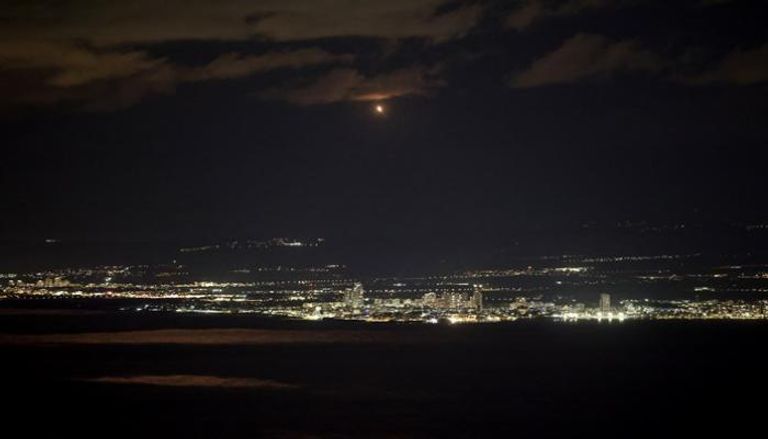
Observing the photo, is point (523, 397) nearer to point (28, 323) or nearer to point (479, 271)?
point (28, 323)

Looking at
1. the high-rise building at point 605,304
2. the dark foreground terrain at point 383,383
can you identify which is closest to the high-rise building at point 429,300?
the high-rise building at point 605,304

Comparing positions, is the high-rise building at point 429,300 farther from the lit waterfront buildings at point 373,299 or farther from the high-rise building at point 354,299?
the high-rise building at point 354,299

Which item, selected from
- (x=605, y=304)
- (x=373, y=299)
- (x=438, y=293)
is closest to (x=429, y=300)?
(x=373, y=299)

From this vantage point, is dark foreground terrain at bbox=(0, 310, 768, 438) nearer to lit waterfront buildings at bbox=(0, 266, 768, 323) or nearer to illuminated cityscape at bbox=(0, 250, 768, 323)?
lit waterfront buildings at bbox=(0, 266, 768, 323)

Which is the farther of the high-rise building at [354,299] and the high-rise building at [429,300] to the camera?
the high-rise building at [429,300]

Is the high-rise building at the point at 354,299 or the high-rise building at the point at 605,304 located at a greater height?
the high-rise building at the point at 354,299

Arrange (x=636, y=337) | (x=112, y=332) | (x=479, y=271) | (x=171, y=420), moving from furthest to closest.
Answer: (x=479, y=271)
(x=112, y=332)
(x=636, y=337)
(x=171, y=420)

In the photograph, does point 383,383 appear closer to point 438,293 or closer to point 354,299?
point 354,299

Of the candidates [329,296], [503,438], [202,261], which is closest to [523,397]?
[503,438]
